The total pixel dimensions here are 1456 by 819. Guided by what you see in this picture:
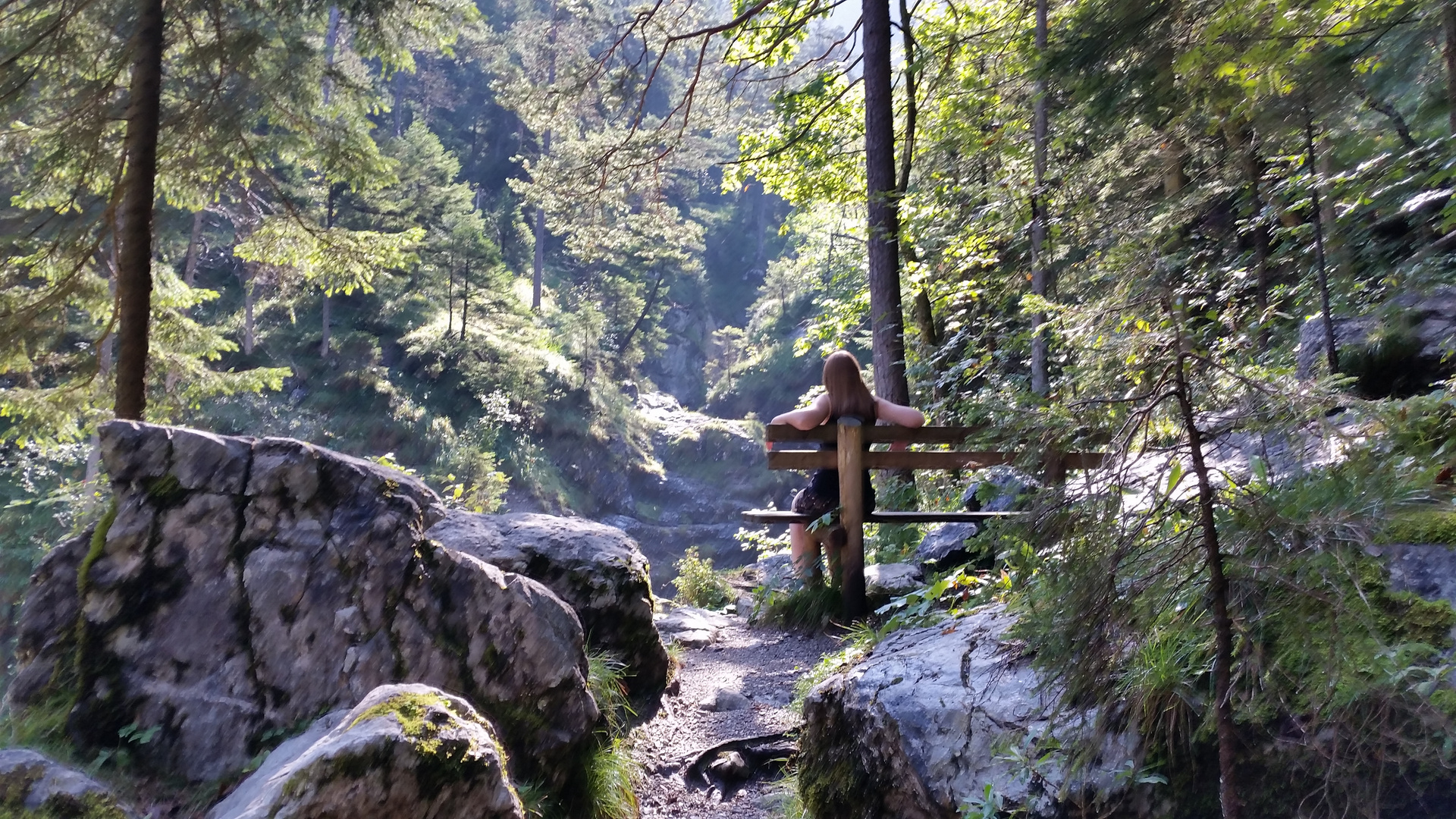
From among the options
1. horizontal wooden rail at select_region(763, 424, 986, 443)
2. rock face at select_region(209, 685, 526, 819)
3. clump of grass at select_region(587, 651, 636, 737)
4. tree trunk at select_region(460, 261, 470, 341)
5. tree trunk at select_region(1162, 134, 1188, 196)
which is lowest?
clump of grass at select_region(587, 651, 636, 737)

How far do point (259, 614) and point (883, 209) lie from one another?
7.86 metres

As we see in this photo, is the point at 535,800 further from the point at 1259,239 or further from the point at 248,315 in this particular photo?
the point at 248,315

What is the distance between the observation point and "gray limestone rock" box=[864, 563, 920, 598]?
6605mm

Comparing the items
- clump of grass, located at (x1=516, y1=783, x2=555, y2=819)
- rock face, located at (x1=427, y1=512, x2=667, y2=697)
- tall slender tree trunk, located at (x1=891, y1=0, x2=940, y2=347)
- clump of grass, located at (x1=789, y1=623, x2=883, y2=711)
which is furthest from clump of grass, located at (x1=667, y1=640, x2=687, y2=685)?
tall slender tree trunk, located at (x1=891, y1=0, x2=940, y2=347)

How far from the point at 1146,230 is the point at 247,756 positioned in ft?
21.1

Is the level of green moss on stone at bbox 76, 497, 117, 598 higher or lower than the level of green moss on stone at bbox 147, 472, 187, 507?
lower

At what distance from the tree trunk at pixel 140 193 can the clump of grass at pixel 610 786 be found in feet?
17.1

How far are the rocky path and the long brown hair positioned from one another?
1.79 meters

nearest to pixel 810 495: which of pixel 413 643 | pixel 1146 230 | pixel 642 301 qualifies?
pixel 1146 230

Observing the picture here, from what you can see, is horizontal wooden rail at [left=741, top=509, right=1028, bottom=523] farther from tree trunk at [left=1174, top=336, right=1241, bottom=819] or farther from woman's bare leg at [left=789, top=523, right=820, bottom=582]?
tree trunk at [left=1174, top=336, right=1241, bottom=819]

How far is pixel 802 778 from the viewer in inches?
149

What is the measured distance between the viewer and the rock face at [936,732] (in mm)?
2590

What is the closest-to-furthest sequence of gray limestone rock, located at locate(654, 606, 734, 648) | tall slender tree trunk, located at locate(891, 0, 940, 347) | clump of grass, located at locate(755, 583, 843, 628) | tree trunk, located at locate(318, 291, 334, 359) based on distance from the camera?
clump of grass, located at locate(755, 583, 843, 628) → gray limestone rock, located at locate(654, 606, 734, 648) → tall slender tree trunk, located at locate(891, 0, 940, 347) → tree trunk, located at locate(318, 291, 334, 359)

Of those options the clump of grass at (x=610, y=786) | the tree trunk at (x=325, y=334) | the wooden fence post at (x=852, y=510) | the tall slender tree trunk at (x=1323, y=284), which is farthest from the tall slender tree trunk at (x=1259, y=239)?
the tree trunk at (x=325, y=334)
